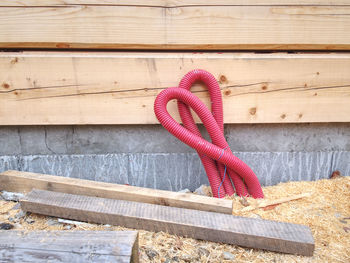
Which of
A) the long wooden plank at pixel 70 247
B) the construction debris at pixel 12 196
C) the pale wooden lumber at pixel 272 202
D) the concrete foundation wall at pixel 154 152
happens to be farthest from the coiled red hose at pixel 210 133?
the construction debris at pixel 12 196

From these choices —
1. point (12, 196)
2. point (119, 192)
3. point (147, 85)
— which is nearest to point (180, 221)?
point (119, 192)

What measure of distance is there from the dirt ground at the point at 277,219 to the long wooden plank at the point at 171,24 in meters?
1.10

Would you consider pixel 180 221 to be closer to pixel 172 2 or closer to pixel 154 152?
pixel 154 152

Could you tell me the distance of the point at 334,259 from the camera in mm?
1331

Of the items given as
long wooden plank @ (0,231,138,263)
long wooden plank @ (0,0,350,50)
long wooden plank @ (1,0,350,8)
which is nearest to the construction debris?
long wooden plank @ (0,231,138,263)

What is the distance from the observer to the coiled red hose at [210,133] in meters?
1.67

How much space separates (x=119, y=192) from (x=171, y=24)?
1.17 m

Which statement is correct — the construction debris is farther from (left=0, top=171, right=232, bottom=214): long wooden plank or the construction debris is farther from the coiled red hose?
the coiled red hose

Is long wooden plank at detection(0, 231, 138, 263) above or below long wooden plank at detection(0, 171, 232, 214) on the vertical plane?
above

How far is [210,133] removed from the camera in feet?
5.73

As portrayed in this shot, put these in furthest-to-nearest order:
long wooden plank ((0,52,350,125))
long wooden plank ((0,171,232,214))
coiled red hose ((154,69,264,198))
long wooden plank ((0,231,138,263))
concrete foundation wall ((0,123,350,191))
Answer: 1. concrete foundation wall ((0,123,350,191))
2. long wooden plank ((0,52,350,125))
3. coiled red hose ((154,69,264,198))
4. long wooden plank ((0,171,232,214))
5. long wooden plank ((0,231,138,263))

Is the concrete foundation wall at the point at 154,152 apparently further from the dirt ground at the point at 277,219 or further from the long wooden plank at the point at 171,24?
the long wooden plank at the point at 171,24

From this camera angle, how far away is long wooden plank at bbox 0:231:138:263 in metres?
0.96

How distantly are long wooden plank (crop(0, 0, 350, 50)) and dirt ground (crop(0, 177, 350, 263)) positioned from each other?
43.5 inches
